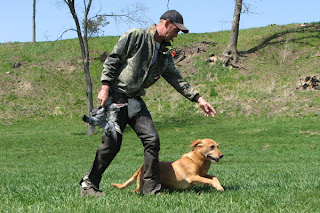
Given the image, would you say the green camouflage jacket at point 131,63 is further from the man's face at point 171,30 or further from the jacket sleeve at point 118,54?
the man's face at point 171,30

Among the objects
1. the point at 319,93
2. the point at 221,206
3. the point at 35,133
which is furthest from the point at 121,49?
the point at 319,93

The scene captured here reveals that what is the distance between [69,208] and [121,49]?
1997 millimetres

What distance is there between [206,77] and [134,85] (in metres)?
26.3

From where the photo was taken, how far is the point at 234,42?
100ft

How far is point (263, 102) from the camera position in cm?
2502

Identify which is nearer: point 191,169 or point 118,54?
point 118,54

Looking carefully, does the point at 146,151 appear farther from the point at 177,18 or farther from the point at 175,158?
the point at 175,158

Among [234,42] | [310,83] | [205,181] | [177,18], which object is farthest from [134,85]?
[234,42]

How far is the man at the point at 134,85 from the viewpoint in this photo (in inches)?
182

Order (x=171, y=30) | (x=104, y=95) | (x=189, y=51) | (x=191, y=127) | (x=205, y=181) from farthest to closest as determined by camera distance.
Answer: (x=189, y=51), (x=191, y=127), (x=205, y=181), (x=171, y=30), (x=104, y=95)

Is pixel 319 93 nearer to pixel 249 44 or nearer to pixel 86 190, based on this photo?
pixel 249 44

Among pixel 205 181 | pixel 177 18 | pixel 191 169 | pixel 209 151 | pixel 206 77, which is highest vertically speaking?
pixel 177 18

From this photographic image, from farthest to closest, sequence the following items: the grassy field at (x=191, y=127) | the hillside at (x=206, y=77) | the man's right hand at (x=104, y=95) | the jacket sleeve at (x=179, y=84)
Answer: the hillside at (x=206, y=77) → the jacket sleeve at (x=179, y=84) → the man's right hand at (x=104, y=95) → the grassy field at (x=191, y=127)

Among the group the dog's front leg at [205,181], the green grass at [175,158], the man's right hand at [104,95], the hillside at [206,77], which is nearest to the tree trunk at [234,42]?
the hillside at [206,77]
